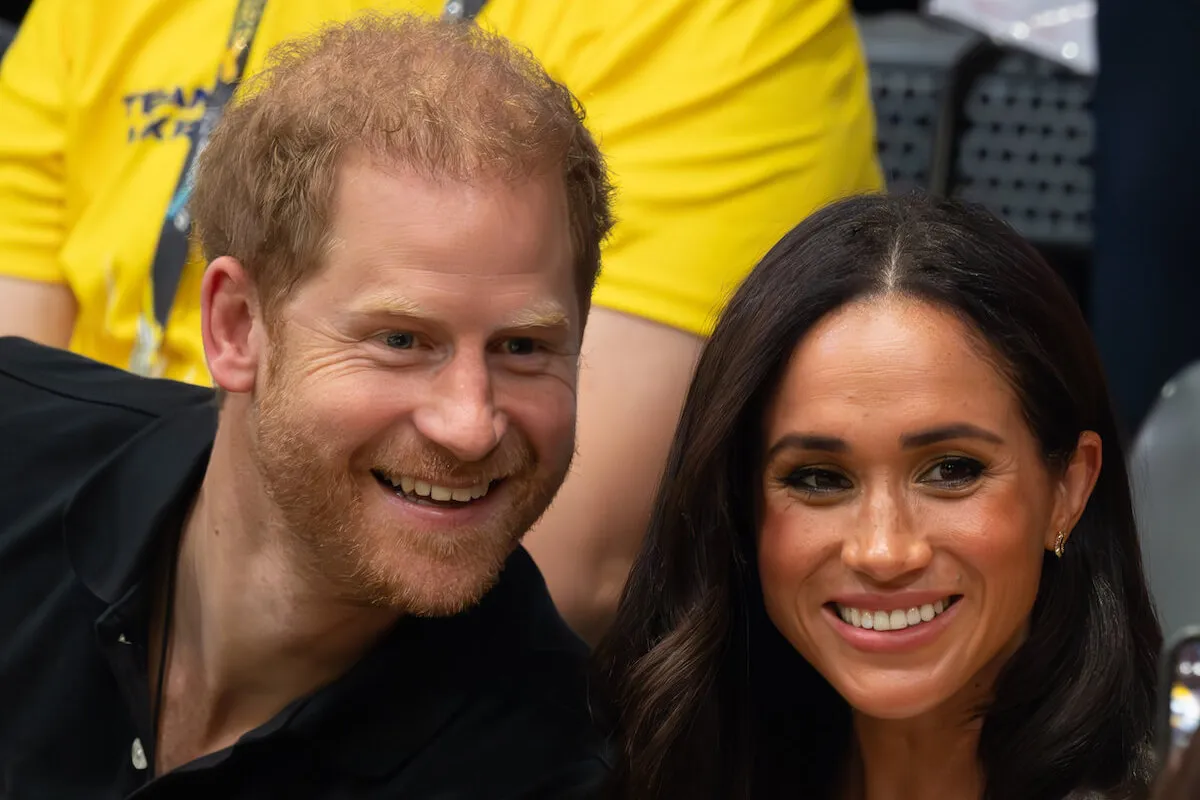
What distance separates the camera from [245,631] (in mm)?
2156

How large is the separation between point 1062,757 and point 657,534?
18.8 inches

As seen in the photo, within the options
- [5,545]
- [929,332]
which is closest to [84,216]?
[5,545]

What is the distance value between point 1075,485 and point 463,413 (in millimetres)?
615

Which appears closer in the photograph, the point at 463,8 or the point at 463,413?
the point at 463,413

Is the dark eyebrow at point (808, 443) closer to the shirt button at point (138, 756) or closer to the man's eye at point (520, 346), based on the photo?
the man's eye at point (520, 346)

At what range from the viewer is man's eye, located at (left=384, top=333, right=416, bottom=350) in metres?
1.95

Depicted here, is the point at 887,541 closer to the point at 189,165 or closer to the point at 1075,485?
the point at 1075,485

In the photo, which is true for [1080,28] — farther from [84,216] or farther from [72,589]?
[72,589]

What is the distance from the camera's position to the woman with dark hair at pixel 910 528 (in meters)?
1.82

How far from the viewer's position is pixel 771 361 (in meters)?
1.90

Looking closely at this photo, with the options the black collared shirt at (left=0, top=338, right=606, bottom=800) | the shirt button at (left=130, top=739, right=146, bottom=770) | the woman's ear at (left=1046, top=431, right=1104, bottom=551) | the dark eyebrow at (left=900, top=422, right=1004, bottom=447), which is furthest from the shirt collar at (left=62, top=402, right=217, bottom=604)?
the woman's ear at (left=1046, top=431, right=1104, bottom=551)

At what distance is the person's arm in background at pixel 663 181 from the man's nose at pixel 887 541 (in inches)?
20.9

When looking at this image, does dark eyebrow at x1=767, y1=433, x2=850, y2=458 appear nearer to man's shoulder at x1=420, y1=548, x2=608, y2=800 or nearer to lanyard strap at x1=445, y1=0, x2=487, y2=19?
man's shoulder at x1=420, y1=548, x2=608, y2=800

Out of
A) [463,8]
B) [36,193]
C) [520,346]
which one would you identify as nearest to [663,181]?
[463,8]
